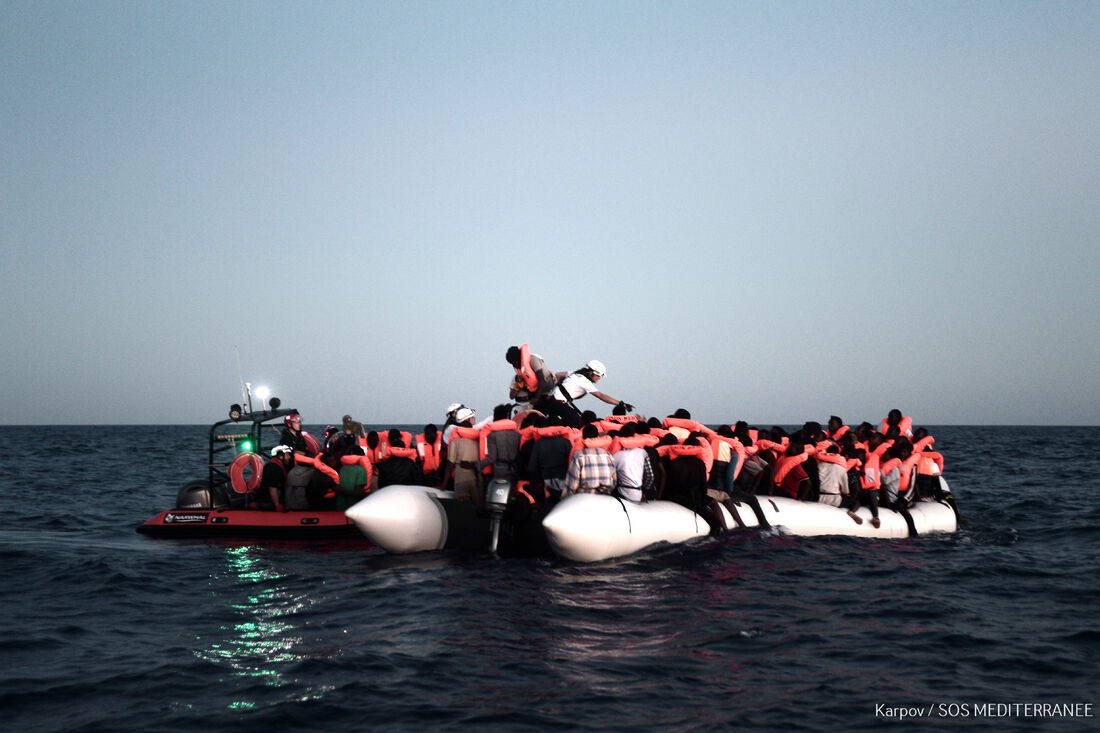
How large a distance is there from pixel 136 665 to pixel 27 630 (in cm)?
226

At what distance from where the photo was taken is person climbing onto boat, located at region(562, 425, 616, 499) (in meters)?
11.9

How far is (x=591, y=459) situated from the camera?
11.9 m

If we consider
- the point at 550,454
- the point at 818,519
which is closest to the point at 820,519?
the point at 818,519

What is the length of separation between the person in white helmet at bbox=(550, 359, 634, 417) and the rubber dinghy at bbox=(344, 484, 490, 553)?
2178 mm

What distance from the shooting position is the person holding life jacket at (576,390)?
42.9ft

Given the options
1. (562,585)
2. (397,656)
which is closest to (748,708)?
(397,656)

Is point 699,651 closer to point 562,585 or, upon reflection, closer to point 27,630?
point 562,585

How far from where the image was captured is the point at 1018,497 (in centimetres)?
2431

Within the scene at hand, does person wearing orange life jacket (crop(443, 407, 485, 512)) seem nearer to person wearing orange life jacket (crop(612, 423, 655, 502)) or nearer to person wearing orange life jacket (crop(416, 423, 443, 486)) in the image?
person wearing orange life jacket (crop(416, 423, 443, 486))

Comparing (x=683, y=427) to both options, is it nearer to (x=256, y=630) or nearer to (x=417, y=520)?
(x=417, y=520)

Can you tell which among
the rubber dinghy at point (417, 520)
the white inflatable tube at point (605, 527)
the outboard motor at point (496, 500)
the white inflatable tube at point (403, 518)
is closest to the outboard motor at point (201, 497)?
the rubber dinghy at point (417, 520)

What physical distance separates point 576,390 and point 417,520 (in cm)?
311

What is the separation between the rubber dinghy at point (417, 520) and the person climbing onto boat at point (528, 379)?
1.83m

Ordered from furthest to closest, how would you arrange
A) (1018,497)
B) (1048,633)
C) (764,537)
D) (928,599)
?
(1018,497) < (764,537) < (928,599) < (1048,633)
